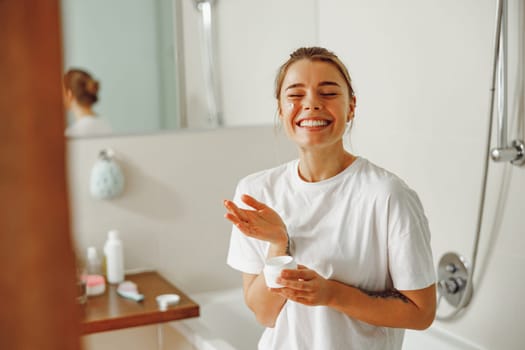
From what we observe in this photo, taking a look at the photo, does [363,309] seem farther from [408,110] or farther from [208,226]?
[208,226]

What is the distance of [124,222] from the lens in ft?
8.22

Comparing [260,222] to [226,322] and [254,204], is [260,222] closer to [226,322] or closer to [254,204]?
[254,204]

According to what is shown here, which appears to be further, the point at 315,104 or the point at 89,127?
the point at 89,127

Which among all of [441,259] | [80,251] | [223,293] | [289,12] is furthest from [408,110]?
[80,251]

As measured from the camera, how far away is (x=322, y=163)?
1461mm

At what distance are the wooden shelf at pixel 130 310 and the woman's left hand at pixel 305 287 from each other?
35.8 inches

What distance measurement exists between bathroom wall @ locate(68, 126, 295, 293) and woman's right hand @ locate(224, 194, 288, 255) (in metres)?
1.20

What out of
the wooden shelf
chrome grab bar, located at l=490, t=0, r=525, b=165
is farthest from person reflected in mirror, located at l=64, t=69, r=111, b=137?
chrome grab bar, located at l=490, t=0, r=525, b=165

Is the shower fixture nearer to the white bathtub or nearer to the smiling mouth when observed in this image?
the smiling mouth

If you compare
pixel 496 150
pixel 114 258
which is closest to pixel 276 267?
pixel 496 150

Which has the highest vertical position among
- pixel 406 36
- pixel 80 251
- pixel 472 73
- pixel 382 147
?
pixel 406 36

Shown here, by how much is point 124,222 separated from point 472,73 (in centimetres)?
130

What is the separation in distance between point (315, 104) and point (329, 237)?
0.27 meters

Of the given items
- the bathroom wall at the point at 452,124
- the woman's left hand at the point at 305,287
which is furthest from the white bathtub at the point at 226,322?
the woman's left hand at the point at 305,287
